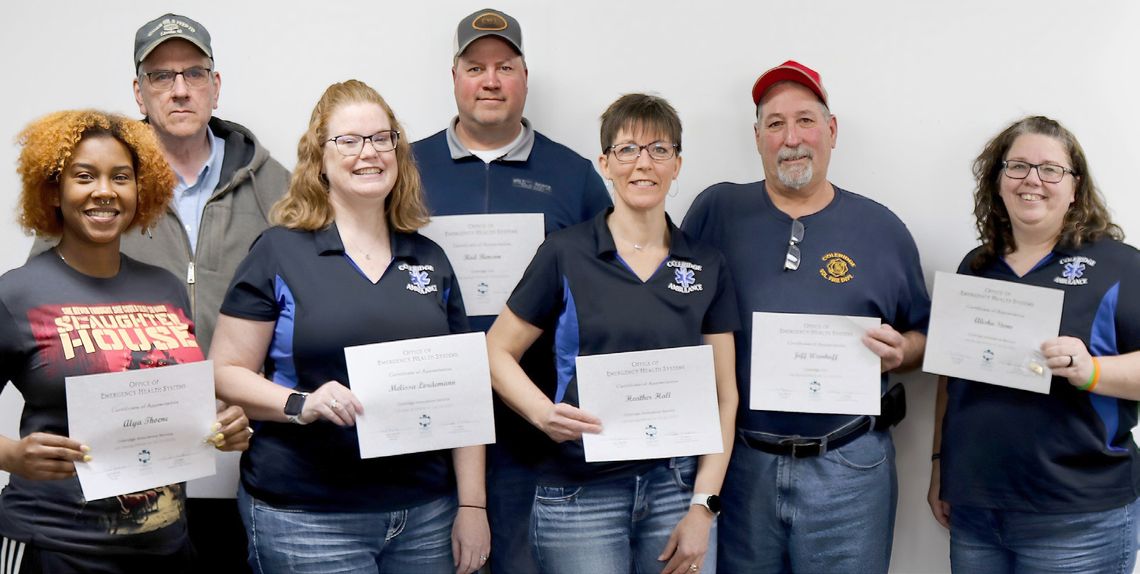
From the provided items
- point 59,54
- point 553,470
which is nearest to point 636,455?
point 553,470

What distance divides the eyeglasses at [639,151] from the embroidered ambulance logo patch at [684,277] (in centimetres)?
28

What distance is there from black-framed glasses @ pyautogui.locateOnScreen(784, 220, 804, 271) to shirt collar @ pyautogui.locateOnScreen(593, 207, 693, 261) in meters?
0.35

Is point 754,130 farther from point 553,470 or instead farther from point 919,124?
point 553,470

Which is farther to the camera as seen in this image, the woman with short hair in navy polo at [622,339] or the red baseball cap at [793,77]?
the red baseball cap at [793,77]

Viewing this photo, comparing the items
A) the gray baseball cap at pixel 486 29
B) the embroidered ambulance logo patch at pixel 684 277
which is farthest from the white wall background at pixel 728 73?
the embroidered ambulance logo patch at pixel 684 277

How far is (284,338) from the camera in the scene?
232 cm

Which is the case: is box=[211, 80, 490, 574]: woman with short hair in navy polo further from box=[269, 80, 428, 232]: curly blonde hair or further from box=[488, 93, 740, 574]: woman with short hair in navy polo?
box=[488, 93, 740, 574]: woman with short hair in navy polo

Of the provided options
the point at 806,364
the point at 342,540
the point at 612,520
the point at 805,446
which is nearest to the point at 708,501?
the point at 612,520

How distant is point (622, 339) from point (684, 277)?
25 cm

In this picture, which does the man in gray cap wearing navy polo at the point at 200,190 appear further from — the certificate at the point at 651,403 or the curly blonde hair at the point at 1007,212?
the curly blonde hair at the point at 1007,212

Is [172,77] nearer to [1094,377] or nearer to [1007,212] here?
[1007,212]

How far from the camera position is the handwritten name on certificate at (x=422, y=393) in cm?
227

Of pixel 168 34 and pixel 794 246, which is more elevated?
pixel 168 34

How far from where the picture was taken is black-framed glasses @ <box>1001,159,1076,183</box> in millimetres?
2676
